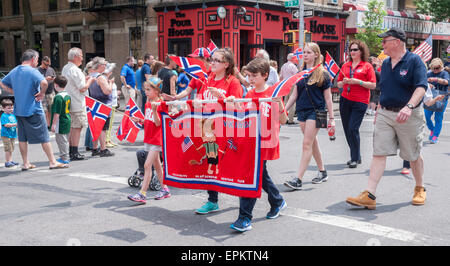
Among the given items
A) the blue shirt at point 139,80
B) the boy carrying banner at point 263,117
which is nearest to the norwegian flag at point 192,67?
the boy carrying banner at point 263,117

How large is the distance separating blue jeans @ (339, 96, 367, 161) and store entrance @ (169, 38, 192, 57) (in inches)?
654

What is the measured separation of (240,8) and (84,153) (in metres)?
14.2

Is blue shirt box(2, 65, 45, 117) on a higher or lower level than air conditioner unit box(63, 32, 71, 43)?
lower

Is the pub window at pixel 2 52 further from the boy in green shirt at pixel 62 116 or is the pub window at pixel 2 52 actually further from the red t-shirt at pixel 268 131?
the red t-shirt at pixel 268 131

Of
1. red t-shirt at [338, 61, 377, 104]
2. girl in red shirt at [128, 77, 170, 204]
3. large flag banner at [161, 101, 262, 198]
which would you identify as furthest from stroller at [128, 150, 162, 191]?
red t-shirt at [338, 61, 377, 104]

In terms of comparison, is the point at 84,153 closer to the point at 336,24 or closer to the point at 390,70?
the point at 390,70

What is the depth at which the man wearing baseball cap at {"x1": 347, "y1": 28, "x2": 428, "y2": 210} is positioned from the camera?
209 inches

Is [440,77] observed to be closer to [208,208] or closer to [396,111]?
[396,111]

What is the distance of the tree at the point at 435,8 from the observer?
28.8m

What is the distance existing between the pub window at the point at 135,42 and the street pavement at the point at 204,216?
18.1m

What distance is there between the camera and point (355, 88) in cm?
762

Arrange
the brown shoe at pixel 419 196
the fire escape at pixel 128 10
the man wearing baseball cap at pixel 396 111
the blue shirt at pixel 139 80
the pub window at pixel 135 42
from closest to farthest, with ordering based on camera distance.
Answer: the man wearing baseball cap at pixel 396 111 → the brown shoe at pixel 419 196 → the blue shirt at pixel 139 80 → the fire escape at pixel 128 10 → the pub window at pixel 135 42

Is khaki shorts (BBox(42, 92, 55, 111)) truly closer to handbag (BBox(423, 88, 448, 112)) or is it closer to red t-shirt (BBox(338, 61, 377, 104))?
red t-shirt (BBox(338, 61, 377, 104))
